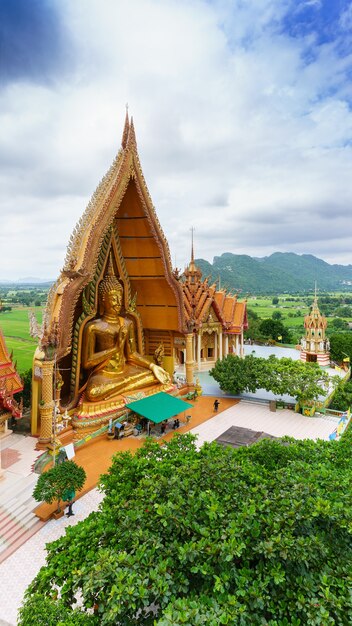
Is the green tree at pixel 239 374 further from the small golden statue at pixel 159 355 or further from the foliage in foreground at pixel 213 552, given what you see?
the foliage in foreground at pixel 213 552

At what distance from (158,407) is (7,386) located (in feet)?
20.1

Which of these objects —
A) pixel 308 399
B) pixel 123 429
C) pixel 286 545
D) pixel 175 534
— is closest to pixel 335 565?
pixel 286 545

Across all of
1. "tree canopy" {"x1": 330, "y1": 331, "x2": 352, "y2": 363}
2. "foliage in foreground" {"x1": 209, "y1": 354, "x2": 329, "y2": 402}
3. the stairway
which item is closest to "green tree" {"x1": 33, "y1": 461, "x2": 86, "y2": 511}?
the stairway

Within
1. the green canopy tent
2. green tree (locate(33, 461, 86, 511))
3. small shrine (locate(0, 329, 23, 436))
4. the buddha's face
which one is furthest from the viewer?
the buddha's face

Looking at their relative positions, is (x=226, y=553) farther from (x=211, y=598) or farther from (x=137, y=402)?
(x=137, y=402)

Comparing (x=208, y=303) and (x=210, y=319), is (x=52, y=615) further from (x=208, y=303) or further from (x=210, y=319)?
(x=210, y=319)

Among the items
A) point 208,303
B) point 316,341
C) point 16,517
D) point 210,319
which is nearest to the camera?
point 16,517

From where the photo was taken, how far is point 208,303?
2722cm

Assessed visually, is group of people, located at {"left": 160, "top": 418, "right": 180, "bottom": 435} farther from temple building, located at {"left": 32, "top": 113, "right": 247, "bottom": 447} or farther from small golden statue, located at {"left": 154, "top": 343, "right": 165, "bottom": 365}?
small golden statue, located at {"left": 154, "top": 343, "right": 165, "bottom": 365}

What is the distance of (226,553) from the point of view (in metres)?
4.87

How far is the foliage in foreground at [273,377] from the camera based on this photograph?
707 inches

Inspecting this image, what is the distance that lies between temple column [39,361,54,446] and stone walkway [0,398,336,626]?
0.69m

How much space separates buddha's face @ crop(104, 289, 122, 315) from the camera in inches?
638

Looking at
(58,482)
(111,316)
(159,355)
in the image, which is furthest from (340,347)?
(58,482)
